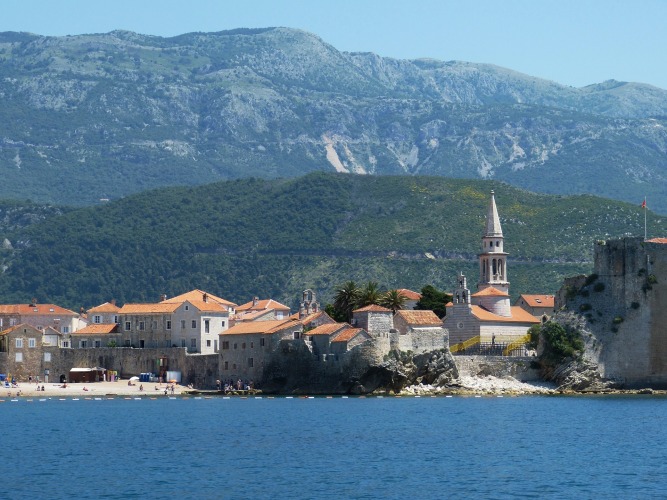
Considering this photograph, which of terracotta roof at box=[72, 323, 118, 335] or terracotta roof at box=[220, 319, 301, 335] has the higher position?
terracotta roof at box=[72, 323, 118, 335]

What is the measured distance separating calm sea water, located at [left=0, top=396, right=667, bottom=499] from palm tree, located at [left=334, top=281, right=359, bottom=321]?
44.7 feet

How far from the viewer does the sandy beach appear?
9944cm

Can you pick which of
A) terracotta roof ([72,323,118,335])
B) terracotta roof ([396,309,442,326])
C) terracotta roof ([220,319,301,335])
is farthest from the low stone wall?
terracotta roof ([72,323,118,335])

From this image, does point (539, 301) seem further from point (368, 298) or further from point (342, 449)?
point (342, 449)

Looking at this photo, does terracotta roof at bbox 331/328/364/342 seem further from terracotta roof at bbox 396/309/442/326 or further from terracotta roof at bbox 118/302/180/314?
terracotta roof at bbox 118/302/180/314

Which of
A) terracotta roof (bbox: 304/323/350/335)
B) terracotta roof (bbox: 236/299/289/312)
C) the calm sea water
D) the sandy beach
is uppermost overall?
terracotta roof (bbox: 236/299/289/312)

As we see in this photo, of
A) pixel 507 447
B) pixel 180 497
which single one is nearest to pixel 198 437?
pixel 507 447

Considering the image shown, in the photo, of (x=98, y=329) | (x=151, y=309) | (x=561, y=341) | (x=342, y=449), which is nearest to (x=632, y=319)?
(x=561, y=341)

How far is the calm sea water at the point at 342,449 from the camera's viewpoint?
173 feet

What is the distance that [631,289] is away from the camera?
95.2 metres

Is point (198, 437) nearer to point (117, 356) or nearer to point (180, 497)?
point (180, 497)

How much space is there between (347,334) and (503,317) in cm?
1391

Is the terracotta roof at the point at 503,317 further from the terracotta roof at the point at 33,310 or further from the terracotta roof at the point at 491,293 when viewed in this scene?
the terracotta roof at the point at 33,310

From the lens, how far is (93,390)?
332 ft
